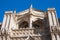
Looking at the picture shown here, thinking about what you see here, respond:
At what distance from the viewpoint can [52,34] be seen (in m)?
18.0

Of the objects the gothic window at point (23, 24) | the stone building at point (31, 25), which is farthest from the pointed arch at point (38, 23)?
the gothic window at point (23, 24)

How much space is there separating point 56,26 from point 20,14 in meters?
5.47

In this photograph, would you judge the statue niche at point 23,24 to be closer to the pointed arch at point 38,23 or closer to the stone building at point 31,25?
the stone building at point 31,25

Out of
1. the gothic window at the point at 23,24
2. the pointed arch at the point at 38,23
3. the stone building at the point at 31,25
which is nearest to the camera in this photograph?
the stone building at the point at 31,25

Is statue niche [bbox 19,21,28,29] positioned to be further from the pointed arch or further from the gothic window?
the pointed arch

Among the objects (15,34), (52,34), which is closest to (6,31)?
(15,34)

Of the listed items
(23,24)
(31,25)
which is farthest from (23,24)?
(31,25)

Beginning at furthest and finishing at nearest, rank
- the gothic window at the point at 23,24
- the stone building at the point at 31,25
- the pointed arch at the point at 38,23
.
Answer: the gothic window at the point at 23,24 → the pointed arch at the point at 38,23 → the stone building at the point at 31,25

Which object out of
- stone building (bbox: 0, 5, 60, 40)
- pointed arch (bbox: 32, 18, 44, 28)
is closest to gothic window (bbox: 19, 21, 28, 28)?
stone building (bbox: 0, 5, 60, 40)

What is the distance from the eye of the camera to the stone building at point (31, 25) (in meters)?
18.6

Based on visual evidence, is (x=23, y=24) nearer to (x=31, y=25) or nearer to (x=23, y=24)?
(x=23, y=24)

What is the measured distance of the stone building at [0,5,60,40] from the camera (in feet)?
61.0

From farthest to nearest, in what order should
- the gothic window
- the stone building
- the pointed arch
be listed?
the gothic window < the pointed arch < the stone building

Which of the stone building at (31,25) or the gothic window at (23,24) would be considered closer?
the stone building at (31,25)
